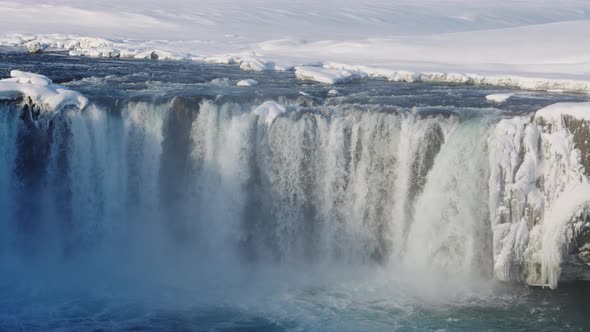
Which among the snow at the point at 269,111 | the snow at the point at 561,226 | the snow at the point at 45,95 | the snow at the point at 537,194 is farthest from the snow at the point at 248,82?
the snow at the point at 561,226

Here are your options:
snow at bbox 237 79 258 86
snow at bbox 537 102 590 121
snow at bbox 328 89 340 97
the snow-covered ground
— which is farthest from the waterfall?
Result: the snow-covered ground

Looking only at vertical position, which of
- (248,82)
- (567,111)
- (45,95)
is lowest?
(45,95)

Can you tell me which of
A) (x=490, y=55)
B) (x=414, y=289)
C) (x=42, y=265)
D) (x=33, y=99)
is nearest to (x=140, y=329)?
(x=42, y=265)

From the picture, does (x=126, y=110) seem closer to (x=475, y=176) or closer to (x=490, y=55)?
(x=475, y=176)

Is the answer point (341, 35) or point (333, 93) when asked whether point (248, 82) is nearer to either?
point (333, 93)

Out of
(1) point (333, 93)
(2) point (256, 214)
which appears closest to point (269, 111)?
(2) point (256, 214)
